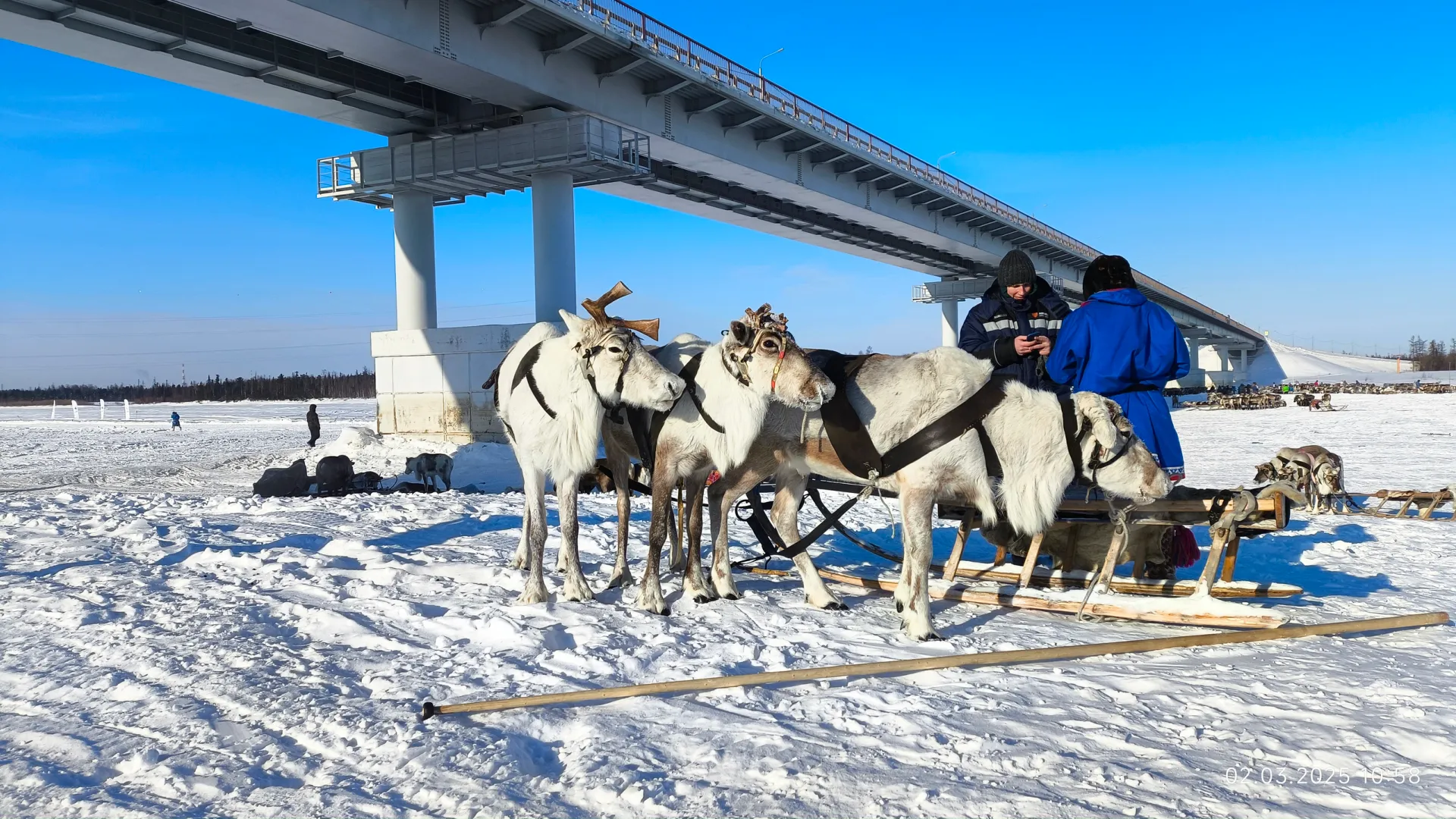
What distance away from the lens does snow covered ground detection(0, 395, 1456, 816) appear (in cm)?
313

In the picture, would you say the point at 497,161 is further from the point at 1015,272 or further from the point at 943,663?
the point at 943,663

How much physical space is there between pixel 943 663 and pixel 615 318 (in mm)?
3077

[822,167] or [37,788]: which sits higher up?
[822,167]

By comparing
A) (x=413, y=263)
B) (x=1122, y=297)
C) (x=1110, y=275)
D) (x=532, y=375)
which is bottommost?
(x=532, y=375)

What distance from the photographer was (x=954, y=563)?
654cm

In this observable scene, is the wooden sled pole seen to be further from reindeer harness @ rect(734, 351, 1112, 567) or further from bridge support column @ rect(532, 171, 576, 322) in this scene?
bridge support column @ rect(532, 171, 576, 322)

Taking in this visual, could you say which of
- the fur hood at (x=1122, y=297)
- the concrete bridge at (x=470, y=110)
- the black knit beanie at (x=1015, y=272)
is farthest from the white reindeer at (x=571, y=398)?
the concrete bridge at (x=470, y=110)

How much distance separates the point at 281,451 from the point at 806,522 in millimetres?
20421

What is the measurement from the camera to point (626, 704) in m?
4.09

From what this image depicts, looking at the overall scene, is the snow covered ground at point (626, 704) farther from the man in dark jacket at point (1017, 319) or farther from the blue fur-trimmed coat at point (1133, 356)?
the man in dark jacket at point (1017, 319)

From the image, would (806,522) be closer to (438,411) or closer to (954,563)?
(954,563)

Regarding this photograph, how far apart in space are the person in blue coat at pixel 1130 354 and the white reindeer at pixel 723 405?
200 cm

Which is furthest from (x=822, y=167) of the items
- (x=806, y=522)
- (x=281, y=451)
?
(x=806, y=522)

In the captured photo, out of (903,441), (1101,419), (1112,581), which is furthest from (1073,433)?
(1112,581)
